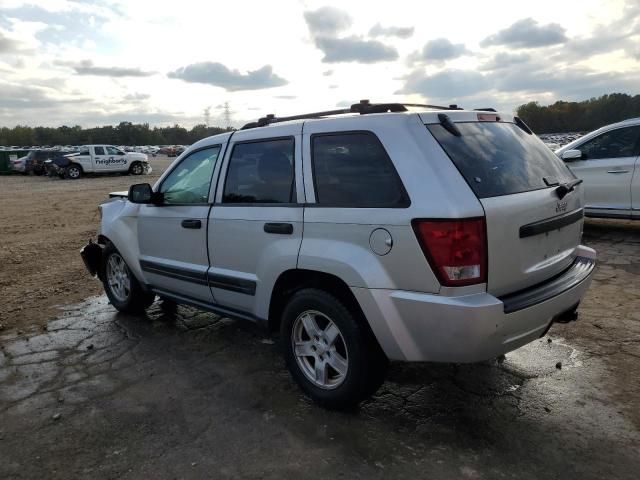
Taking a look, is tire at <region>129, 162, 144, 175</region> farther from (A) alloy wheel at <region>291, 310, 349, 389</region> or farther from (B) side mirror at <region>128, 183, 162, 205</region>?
(A) alloy wheel at <region>291, 310, 349, 389</region>

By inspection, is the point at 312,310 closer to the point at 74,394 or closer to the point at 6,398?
the point at 74,394

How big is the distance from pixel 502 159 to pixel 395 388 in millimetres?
1664

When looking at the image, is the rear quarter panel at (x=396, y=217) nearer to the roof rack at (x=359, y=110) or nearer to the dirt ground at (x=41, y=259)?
the roof rack at (x=359, y=110)

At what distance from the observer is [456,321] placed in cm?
266

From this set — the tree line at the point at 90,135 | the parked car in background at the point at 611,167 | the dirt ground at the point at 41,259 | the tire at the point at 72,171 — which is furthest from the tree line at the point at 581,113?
the tree line at the point at 90,135

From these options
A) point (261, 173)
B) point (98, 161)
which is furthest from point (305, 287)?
point (98, 161)

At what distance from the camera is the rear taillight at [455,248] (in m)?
2.67

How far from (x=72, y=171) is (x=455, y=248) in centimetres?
2937

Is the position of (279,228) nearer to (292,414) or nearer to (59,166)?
(292,414)

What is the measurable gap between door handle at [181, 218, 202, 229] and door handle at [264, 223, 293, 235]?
2.71 feet

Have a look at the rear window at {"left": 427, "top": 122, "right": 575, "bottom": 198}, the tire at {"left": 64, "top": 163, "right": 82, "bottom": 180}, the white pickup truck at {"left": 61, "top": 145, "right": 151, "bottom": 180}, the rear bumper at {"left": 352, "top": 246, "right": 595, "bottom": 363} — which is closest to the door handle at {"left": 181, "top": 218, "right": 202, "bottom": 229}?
the rear bumper at {"left": 352, "top": 246, "right": 595, "bottom": 363}

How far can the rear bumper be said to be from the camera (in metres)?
2.66

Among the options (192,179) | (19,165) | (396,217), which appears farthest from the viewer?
(19,165)

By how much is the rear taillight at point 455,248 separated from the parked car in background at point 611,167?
6.01 m
